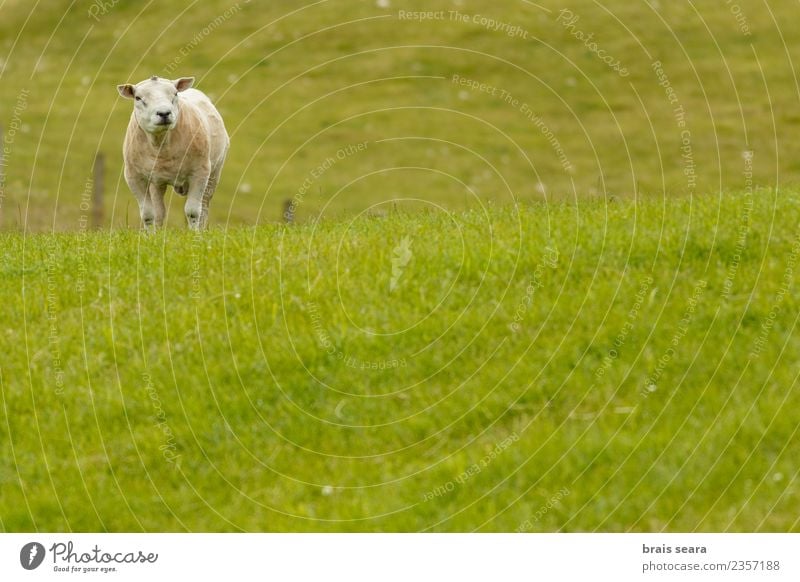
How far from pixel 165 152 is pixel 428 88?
62060mm

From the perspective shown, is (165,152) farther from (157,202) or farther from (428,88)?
(428,88)

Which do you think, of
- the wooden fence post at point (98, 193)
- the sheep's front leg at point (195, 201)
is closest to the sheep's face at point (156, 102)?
the sheep's front leg at point (195, 201)

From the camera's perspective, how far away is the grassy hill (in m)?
67.1

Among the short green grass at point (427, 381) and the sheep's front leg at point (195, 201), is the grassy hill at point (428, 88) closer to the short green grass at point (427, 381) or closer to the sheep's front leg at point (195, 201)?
the sheep's front leg at point (195, 201)

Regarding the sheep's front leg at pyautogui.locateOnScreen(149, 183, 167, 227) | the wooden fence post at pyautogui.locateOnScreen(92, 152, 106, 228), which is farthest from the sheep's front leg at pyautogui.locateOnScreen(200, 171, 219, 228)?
the wooden fence post at pyautogui.locateOnScreen(92, 152, 106, 228)

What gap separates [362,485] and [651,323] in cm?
317

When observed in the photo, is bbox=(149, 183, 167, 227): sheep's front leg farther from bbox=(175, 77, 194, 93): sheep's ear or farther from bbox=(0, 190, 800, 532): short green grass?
bbox=(0, 190, 800, 532): short green grass

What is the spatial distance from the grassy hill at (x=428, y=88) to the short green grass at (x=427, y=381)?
165 feet

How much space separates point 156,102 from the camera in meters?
16.1

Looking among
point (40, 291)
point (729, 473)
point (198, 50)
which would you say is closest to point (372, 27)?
point (198, 50)

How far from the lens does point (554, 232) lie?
1295 centimetres

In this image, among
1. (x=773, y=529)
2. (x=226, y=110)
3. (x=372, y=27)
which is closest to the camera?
(x=773, y=529)

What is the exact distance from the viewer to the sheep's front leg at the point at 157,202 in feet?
57.0
